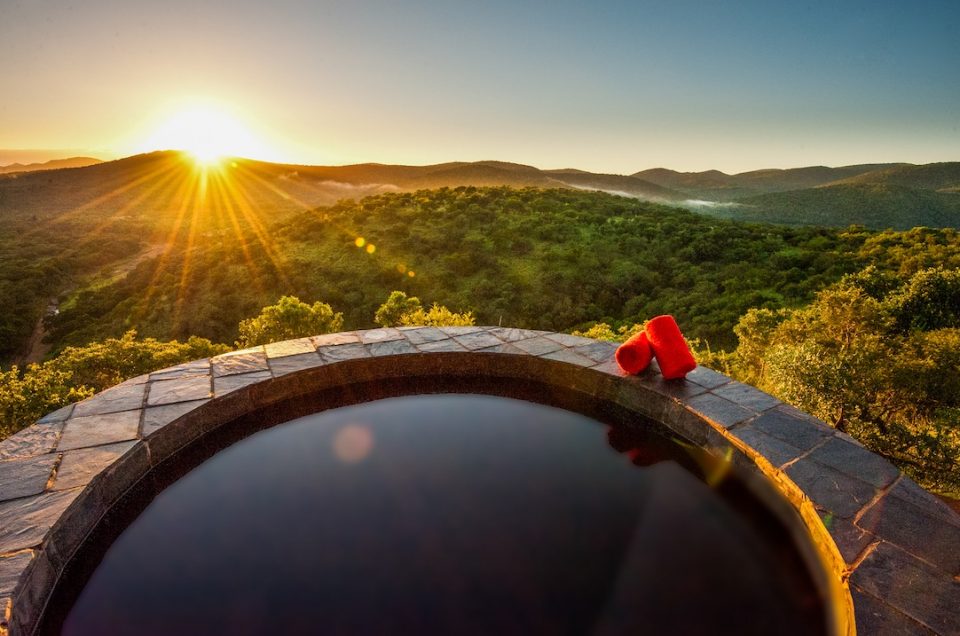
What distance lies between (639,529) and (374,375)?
2417 mm

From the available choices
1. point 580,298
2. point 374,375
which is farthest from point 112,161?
point 374,375

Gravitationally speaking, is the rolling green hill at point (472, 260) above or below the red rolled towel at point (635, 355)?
below

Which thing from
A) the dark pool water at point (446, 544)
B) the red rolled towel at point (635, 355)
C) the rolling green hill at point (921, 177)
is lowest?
the dark pool water at point (446, 544)

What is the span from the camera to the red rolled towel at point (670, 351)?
3.26m

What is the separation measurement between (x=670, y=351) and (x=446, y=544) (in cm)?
212

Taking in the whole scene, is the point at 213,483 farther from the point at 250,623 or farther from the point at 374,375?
the point at 374,375

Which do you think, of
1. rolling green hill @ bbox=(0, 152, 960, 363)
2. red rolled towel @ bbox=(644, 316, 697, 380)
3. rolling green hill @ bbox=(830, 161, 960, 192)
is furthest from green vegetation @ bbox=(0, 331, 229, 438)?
rolling green hill @ bbox=(830, 161, 960, 192)

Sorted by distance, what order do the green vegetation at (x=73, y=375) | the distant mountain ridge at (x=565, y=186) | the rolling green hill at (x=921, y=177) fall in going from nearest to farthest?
the green vegetation at (x=73, y=375)
the distant mountain ridge at (x=565, y=186)
the rolling green hill at (x=921, y=177)

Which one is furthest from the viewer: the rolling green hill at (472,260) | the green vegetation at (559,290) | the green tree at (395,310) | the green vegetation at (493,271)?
the rolling green hill at (472,260)

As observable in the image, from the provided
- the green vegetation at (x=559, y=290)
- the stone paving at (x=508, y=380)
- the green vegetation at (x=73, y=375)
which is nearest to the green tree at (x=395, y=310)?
the green vegetation at (x=559, y=290)

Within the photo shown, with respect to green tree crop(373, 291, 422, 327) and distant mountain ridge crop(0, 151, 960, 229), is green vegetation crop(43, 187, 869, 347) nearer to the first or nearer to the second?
green tree crop(373, 291, 422, 327)

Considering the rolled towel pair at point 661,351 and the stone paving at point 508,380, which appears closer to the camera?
the stone paving at point 508,380

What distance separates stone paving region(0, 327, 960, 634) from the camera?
169 centimetres

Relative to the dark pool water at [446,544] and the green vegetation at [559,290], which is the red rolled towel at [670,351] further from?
the green vegetation at [559,290]
